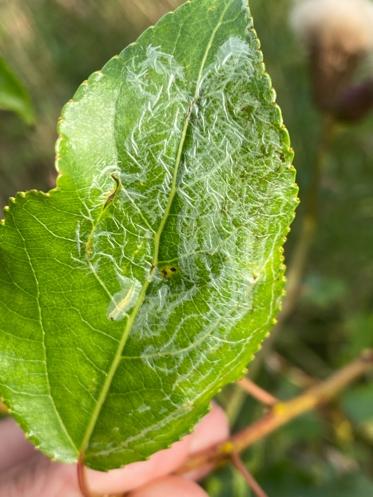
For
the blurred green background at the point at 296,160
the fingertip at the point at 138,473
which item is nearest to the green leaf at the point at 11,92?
the fingertip at the point at 138,473

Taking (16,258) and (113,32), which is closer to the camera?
(16,258)

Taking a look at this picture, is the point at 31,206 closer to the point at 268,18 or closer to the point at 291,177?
the point at 291,177

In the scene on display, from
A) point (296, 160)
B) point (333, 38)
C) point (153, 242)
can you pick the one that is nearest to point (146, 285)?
point (153, 242)

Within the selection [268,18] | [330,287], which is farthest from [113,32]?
[330,287]

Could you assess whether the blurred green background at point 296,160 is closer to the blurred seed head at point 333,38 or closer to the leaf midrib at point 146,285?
the blurred seed head at point 333,38

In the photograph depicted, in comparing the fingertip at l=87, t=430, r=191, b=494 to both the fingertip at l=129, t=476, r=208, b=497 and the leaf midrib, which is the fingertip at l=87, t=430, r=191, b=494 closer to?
the fingertip at l=129, t=476, r=208, b=497

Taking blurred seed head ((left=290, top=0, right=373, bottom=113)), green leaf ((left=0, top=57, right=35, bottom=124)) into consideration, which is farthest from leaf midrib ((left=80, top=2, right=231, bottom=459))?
blurred seed head ((left=290, top=0, right=373, bottom=113))

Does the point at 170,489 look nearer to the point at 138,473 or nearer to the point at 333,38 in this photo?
the point at 138,473
